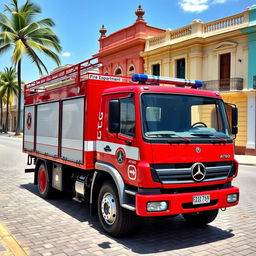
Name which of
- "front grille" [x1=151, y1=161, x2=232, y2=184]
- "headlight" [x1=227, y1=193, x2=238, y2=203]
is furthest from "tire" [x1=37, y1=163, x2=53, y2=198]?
"headlight" [x1=227, y1=193, x2=238, y2=203]

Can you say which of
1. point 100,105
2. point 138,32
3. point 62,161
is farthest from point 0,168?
point 138,32

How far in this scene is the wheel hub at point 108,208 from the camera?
214 inches

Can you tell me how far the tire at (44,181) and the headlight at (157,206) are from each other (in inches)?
156

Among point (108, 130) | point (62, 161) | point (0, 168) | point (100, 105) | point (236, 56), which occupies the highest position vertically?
point (236, 56)

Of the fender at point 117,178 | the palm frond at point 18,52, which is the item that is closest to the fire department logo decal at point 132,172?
the fender at point 117,178

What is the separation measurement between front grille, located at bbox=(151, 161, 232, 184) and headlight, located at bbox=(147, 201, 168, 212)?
0.30 meters

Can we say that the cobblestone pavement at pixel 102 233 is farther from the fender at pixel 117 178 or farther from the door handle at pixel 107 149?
the door handle at pixel 107 149

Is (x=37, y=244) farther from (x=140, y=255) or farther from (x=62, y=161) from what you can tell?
(x=62, y=161)

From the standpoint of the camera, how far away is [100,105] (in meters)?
6.14

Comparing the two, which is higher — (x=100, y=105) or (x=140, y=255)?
(x=100, y=105)

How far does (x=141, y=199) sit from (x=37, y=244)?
173 centimetres

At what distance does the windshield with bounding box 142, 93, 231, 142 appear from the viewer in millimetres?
5055

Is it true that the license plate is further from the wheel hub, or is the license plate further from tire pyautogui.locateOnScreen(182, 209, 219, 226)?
the wheel hub

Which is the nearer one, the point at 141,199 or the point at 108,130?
the point at 141,199
